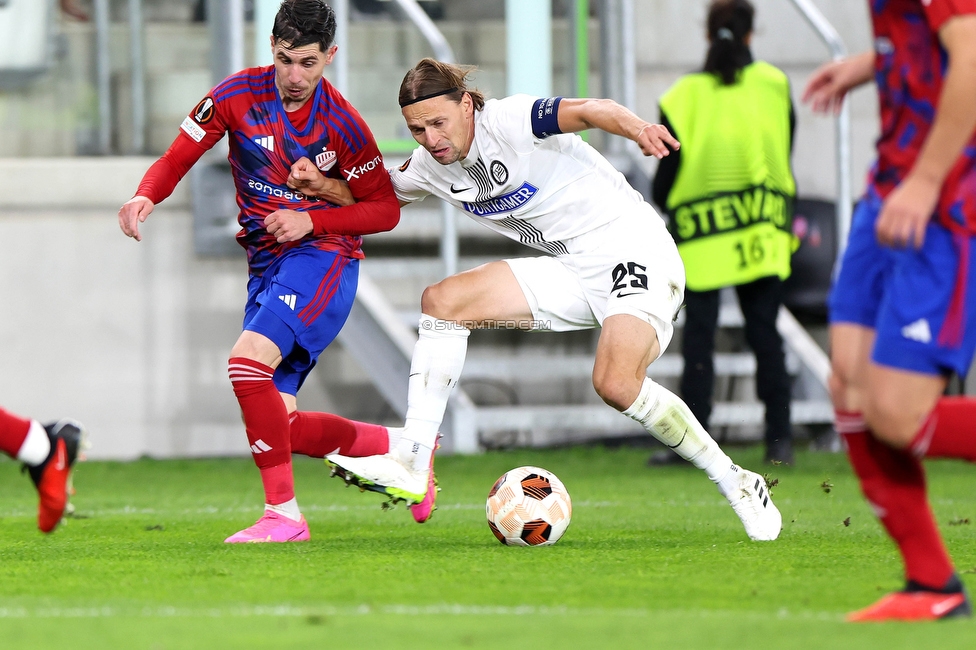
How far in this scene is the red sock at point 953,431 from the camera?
3201mm

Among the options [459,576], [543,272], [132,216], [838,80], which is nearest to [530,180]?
[543,272]

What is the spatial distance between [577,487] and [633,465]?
3.53ft

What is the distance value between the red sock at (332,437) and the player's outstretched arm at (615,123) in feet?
4.74

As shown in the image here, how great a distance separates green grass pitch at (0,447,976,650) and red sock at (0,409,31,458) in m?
0.36

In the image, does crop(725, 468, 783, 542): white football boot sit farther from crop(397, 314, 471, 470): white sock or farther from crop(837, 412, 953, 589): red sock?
crop(837, 412, 953, 589): red sock

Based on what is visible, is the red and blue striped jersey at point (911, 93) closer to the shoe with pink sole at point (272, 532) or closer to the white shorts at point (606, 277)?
the white shorts at point (606, 277)

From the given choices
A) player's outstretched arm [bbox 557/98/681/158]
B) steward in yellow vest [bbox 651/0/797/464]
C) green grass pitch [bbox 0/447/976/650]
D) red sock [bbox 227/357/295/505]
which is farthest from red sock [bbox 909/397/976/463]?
steward in yellow vest [bbox 651/0/797/464]

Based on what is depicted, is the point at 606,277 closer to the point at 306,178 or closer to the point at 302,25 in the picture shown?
the point at 306,178

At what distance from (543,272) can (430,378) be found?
0.56m

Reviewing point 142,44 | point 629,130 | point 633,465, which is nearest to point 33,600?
point 629,130

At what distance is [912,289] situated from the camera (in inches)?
116

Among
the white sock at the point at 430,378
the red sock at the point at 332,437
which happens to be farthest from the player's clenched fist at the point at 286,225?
the red sock at the point at 332,437

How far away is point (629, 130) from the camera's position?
4469 mm

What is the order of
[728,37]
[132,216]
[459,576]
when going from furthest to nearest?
1. [728,37]
2. [132,216]
3. [459,576]
